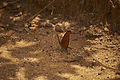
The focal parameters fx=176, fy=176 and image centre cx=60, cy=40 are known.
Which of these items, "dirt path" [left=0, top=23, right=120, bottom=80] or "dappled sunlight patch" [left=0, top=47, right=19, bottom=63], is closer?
"dirt path" [left=0, top=23, right=120, bottom=80]

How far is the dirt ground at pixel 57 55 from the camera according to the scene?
10.0 ft

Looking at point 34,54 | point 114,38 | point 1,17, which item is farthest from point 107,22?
point 1,17

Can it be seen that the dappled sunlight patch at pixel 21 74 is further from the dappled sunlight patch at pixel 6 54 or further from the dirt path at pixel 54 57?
the dappled sunlight patch at pixel 6 54

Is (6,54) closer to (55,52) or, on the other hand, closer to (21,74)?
(21,74)

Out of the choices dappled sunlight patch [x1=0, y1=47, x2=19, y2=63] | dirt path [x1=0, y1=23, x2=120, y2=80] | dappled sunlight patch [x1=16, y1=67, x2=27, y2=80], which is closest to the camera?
dappled sunlight patch [x1=16, y1=67, x2=27, y2=80]

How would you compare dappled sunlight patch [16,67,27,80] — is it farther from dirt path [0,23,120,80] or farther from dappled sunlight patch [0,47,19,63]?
dappled sunlight patch [0,47,19,63]

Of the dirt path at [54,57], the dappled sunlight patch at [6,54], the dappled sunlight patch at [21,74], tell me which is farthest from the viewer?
the dappled sunlight patch at [6,54]

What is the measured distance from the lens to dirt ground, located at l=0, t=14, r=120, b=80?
10.0 ft

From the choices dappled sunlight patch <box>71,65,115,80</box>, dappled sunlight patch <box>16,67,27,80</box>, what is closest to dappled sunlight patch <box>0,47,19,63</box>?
dappled sunlight patch <box>16,67,27,80</box>

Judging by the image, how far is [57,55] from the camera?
3588 mm

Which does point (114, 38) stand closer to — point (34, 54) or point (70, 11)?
point (70, 11)

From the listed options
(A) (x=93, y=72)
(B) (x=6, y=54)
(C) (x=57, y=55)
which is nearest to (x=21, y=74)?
(B) (x=6, y=54)

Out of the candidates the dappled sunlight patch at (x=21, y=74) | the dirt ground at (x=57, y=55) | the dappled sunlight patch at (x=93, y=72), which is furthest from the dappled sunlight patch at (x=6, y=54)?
the dappled sunlight patch at (x=93, y=72)

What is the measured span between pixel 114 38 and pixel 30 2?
2.47 m
